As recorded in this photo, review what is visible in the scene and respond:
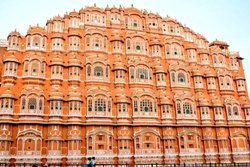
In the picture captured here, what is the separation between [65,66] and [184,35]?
17901 millimetres

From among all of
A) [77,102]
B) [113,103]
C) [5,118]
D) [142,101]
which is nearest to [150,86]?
[142,101]

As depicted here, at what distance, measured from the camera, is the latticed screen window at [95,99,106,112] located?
28.4 m

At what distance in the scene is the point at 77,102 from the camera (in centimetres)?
Answer: 2789

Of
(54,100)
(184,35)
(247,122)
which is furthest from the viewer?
(184,35)

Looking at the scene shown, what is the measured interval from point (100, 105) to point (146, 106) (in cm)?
556

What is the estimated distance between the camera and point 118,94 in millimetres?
29328

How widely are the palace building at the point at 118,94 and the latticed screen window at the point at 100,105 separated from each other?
0.11 meters

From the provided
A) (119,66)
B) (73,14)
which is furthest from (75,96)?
(73,14)

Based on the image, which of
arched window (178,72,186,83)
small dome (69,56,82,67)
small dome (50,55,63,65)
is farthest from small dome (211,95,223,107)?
small dome (50,55,63,65)

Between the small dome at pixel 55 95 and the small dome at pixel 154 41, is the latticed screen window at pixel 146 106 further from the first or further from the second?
the small dome at pixel 55 95

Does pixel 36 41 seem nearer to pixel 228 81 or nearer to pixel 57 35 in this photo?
pixel 57 35

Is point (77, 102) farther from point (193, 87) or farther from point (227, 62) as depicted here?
point (227, 62)

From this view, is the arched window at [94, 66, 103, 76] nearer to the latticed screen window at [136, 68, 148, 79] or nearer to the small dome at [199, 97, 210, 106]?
the latticed screen window at [136, 68, 148, 79]

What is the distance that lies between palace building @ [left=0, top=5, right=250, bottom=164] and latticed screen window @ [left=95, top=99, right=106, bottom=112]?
0.37 ft
